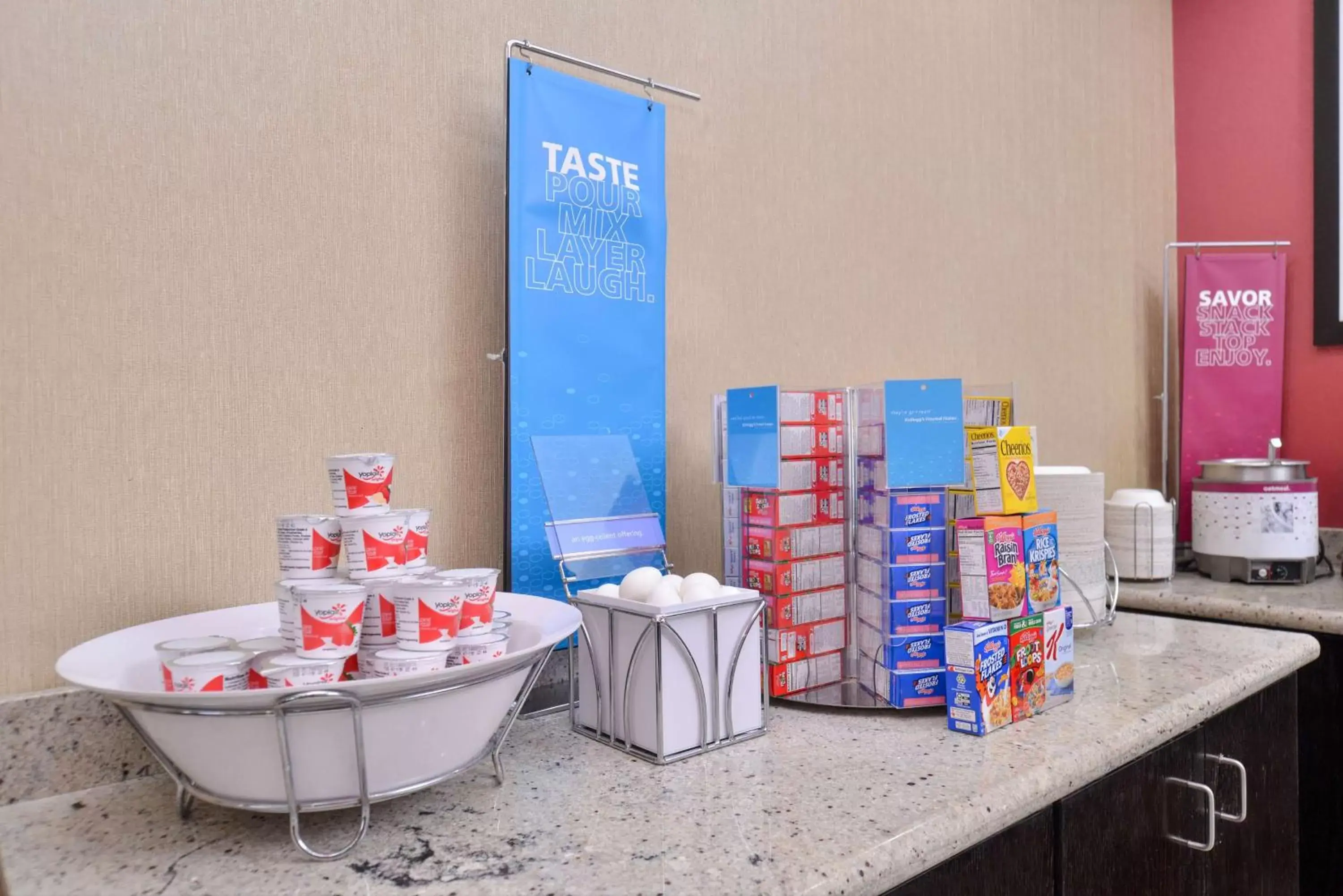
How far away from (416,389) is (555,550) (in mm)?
273

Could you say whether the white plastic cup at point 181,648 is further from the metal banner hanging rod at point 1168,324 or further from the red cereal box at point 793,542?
the metal banner hanging rod at point 1168,324

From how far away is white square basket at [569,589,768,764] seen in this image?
965 mm

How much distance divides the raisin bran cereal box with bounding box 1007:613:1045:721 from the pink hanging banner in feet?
5.60

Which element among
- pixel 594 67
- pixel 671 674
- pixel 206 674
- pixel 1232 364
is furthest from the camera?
pixel 1232 364

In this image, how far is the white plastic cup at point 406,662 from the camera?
782mm

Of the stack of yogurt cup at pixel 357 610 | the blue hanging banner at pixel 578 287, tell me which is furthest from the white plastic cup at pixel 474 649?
the blue hanging banner at pixel 578 287

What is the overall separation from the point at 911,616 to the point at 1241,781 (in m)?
0.54

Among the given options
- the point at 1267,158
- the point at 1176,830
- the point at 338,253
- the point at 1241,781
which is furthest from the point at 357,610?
the point at 1267,158

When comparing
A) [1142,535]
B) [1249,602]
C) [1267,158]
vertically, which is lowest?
[1249,602]

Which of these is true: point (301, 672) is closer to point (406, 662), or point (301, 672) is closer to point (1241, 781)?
point (406, 662)

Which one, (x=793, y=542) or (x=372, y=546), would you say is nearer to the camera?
(x=372, y=546)

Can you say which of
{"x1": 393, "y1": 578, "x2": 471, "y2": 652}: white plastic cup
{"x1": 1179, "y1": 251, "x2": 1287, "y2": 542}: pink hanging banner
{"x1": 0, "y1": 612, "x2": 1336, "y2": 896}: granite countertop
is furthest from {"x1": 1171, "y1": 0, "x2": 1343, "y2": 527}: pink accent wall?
{"x1": 393, "y1": 578, "x2": 471, "y2": 652}: white plastic cup

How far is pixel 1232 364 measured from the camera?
250 centimetres

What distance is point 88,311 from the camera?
931 millimetres
